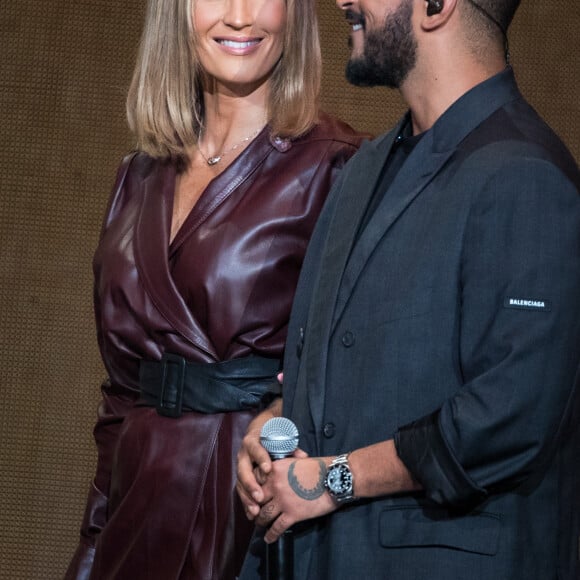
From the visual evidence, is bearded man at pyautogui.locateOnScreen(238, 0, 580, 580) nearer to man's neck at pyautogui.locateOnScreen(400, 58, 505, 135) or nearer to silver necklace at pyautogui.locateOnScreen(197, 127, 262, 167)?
man's neck at pyautogui.locateOnScreen(400, 58, 505, 135)

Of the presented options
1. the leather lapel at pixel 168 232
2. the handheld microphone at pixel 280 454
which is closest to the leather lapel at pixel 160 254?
the leather lapel at pixel 168 232

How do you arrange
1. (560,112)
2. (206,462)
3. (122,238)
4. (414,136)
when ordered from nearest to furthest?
1. (414,136)
2. (206,462)
3. (122,238)
4. (560,112)

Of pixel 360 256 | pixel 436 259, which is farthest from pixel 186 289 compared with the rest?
pixel 436 259

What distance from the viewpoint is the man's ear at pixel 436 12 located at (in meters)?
1.72

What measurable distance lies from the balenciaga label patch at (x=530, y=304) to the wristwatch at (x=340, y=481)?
11.5 inches

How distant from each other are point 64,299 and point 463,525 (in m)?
1.99

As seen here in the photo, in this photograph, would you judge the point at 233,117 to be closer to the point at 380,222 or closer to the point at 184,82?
the point at 184,82

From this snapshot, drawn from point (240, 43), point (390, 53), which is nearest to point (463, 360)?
point (390, 53)

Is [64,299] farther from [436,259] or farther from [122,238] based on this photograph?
[436,259]

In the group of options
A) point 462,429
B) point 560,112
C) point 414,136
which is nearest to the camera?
point 462,429

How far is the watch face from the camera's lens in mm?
1601

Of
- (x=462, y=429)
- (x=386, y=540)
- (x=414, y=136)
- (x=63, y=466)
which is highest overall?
(x=414, y=136)

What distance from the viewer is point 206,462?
210cm

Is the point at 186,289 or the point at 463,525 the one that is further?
the point at 186,289
